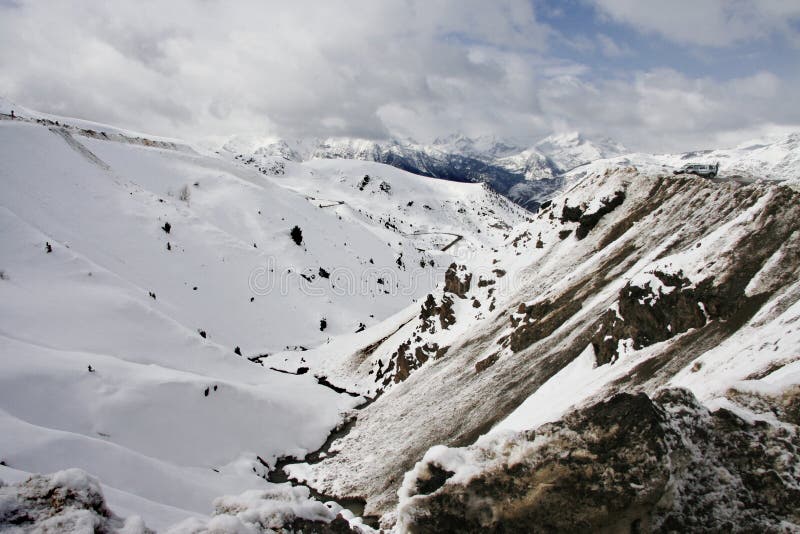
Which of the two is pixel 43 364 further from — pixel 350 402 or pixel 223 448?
pixel 350 402

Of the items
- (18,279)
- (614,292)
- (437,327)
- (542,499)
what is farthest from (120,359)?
(614,292)

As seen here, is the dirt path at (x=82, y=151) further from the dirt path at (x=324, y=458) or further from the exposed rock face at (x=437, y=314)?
the dirt path at (x=324, y=458)

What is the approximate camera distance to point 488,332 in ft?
116

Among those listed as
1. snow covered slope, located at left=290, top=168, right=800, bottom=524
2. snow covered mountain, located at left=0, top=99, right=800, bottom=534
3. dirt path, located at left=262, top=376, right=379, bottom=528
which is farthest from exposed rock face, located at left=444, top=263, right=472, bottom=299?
dirt path, located at left=262, top=376, right=379, bottom=528

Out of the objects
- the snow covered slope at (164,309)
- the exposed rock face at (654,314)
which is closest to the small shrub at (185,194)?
the snow covered slope at (164,309)

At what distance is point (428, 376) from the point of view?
3525 centimetres

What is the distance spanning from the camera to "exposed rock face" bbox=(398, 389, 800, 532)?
850 centimetres

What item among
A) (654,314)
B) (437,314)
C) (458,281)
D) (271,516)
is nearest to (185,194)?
(437,314)

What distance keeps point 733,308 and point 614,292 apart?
26.6 ft

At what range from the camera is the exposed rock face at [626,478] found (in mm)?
8500

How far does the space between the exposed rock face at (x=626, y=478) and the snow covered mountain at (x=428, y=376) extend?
0.04 metres

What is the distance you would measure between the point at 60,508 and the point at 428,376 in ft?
94.0

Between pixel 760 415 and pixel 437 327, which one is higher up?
pixel 437 327

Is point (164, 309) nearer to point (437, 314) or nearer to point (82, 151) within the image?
point (437, 314)
